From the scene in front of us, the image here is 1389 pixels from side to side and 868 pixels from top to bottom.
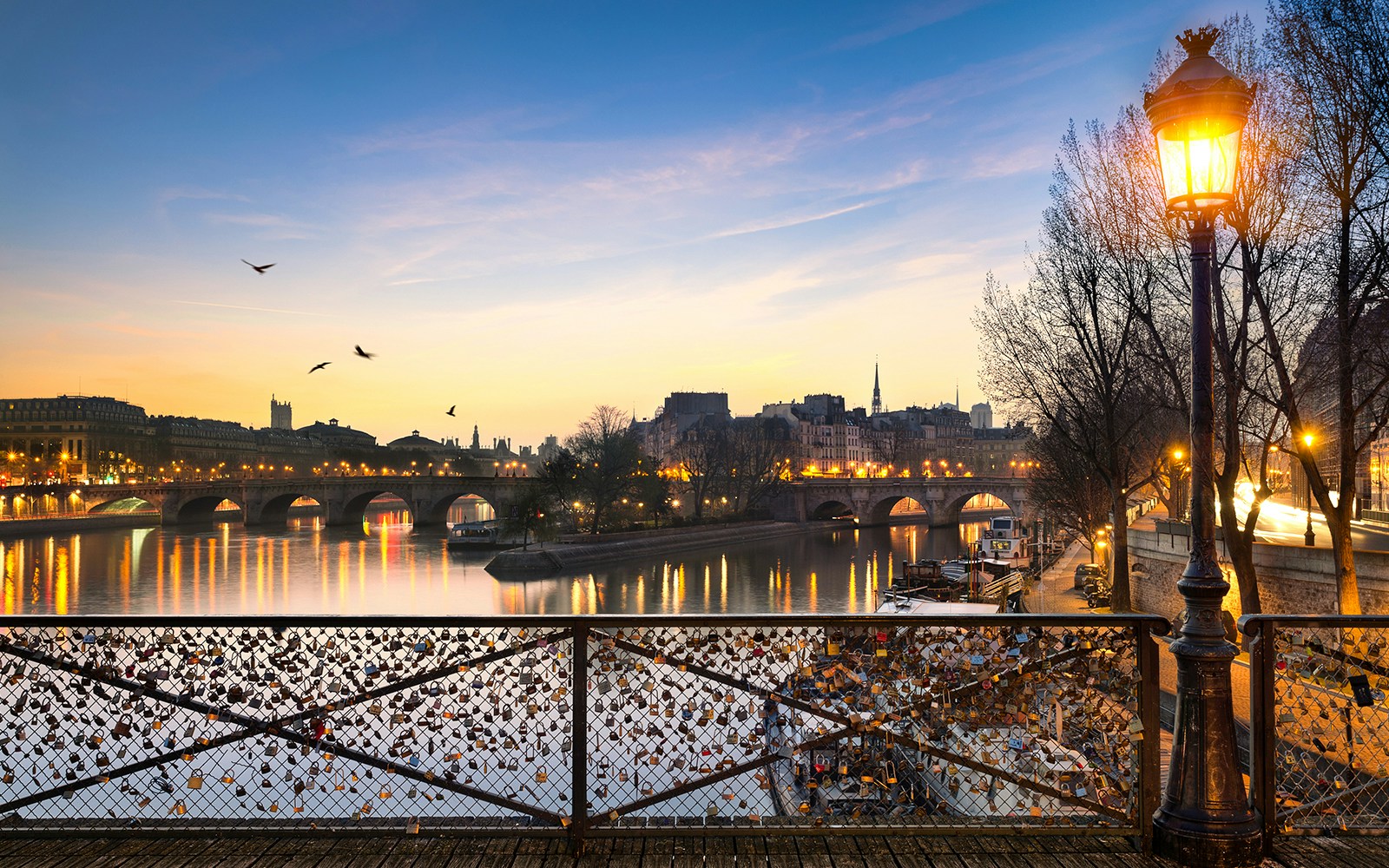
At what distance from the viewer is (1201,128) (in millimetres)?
4789

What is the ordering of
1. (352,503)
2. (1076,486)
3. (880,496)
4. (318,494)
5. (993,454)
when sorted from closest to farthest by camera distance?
(1076,486)
(880,496)
(318,494)
(352,503)
(993,454)

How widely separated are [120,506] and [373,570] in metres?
64.7

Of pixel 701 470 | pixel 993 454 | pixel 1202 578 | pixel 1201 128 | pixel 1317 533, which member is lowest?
pixel 1317 533

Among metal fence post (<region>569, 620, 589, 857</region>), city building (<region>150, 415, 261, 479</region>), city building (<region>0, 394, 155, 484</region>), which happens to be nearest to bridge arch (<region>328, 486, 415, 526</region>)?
city building (<region>0, 394, 155, 484</region>)

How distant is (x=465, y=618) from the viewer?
4816mm

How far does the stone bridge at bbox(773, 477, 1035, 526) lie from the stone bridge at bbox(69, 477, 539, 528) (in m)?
23.6

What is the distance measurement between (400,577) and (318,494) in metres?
39.6

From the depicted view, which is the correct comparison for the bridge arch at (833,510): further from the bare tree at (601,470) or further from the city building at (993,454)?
the city building at (993,454)

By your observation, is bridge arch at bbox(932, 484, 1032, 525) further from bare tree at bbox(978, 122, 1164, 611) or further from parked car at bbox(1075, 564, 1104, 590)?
bare tree at bbox(978, 122, 1164, 611)

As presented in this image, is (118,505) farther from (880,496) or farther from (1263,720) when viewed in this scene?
(1263,720)

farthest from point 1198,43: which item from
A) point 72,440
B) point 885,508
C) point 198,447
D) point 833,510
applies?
point 198,447

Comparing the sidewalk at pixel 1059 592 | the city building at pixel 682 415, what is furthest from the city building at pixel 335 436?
the sidewalk at pixel 1059 592

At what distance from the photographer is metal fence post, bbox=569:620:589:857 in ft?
15.6

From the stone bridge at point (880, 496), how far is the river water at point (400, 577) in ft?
23.5
